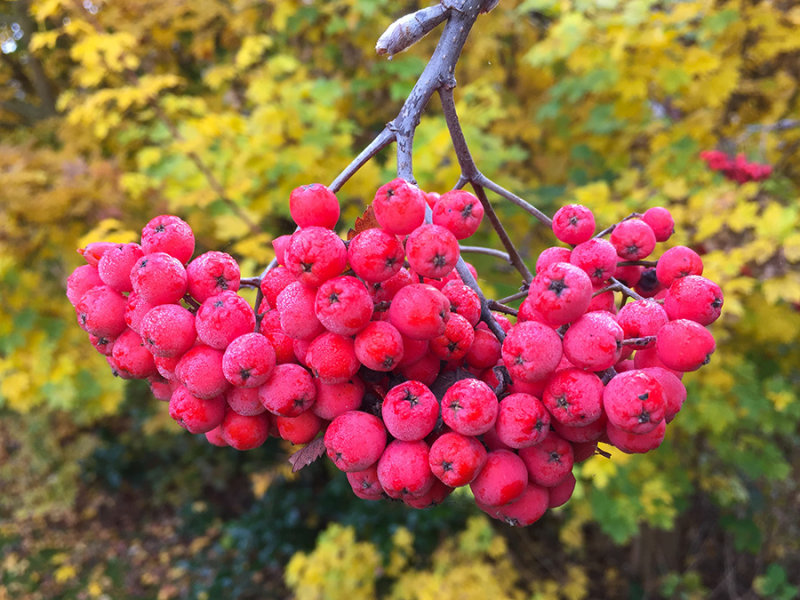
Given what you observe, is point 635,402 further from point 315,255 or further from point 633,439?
point 315,255

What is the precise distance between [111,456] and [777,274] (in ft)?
23.8

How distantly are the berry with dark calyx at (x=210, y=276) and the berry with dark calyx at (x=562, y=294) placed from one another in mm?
522

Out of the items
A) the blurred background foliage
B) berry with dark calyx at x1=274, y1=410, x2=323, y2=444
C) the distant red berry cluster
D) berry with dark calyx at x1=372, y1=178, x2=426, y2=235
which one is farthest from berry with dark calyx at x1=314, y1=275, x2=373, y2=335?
the distant red berry cluster

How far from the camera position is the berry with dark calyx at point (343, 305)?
80 centimetres

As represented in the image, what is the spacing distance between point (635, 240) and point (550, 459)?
18.5 inches

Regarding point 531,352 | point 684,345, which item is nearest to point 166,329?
point 531,352

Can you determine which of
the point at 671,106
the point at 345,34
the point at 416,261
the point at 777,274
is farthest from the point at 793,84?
the point at 416,261

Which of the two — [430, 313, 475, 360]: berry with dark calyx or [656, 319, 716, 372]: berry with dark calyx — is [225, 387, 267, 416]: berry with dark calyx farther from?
[656, 319, 716, 372]: berry with dark calyx

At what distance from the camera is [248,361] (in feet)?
2.78

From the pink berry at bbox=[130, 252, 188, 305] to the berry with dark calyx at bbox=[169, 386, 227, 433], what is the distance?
6.7 inches

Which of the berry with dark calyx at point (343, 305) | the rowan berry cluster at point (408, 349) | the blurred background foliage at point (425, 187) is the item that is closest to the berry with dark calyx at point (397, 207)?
the rowan berry cluster at point (408, 349)

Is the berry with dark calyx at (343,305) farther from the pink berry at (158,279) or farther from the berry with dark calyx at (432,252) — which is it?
the pink berry at (158,279)

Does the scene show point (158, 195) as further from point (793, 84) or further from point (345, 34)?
point (793, 84)

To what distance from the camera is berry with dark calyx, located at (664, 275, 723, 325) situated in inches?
35.5
